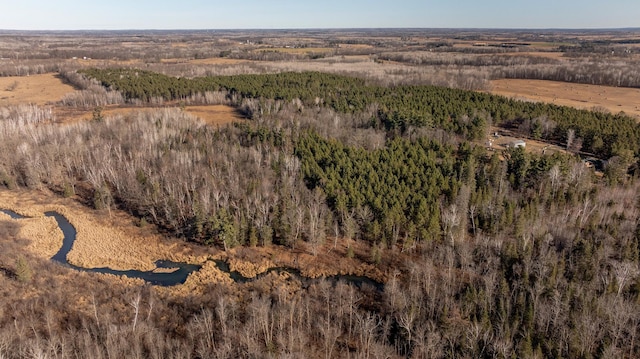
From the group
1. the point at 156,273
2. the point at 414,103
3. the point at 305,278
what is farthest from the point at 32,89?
the point at 305,278

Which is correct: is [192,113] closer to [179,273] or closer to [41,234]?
[41,234]

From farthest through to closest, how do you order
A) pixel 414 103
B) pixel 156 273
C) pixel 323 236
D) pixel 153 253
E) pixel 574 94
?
pixel 574 94 → pixel 414 103 → pixel 153 253 → pixel 323 236 → pixel 156 273

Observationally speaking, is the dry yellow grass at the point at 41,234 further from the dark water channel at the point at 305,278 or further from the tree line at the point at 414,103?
the tree line at the point at 414,103

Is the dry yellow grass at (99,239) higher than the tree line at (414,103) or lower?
lower

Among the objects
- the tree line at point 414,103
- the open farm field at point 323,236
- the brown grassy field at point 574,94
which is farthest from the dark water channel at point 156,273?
the brown grassy field at point 574,94

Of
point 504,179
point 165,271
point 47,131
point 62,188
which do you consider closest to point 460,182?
point 504,179

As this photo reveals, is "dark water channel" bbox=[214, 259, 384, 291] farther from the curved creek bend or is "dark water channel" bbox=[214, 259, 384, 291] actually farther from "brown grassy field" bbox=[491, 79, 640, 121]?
"brown grassy field" bbox=[491, 79, 640, 121]

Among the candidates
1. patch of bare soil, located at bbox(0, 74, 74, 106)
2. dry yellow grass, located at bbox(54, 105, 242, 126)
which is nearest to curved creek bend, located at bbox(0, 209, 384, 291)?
dry yellow grass, located at bbox(54, 105, 242, 126)
